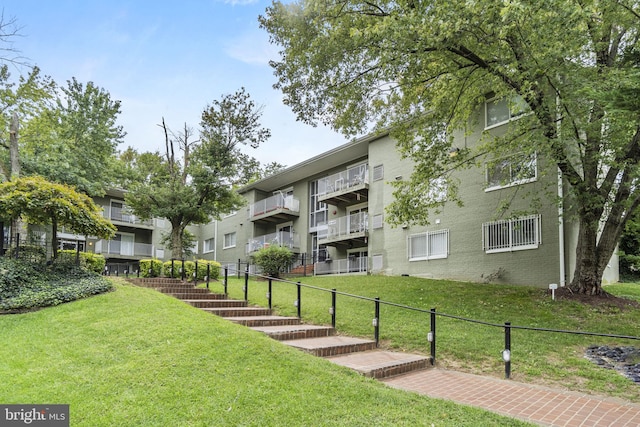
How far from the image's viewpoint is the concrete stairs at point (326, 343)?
21.8 ft

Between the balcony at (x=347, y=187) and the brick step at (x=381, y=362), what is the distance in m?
14.4

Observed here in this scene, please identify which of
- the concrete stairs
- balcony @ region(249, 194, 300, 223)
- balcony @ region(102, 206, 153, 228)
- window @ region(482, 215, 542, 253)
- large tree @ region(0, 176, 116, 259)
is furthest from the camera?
balcony @ region(102, 206, 153, 228)

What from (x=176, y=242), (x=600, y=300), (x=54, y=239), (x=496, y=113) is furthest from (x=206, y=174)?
(x=600, y=300)

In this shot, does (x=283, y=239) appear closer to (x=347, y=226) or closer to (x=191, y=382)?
(x=347, y=226)

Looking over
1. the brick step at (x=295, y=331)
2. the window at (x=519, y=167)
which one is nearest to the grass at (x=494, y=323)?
the brick step at (x=295, y=331)

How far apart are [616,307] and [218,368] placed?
1042cm

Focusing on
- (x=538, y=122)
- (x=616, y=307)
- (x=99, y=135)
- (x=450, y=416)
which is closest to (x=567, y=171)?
(x=538, y=122)

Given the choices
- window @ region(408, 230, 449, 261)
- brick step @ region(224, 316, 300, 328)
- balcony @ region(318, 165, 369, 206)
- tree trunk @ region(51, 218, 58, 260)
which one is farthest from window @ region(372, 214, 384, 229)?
tree trunk @ region(51, 218, 58, 260)

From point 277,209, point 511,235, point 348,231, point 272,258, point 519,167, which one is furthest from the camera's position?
point 277,209

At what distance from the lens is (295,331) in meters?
8.26

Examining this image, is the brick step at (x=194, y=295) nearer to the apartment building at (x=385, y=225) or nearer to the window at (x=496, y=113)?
the apartment building at (x=385, y=225)

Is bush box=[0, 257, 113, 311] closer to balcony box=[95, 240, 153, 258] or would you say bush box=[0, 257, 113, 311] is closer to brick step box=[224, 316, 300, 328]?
brick step box=[224, 316, 300, 328]

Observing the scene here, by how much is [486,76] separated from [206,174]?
14235mm

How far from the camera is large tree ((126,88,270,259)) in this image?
69.6 ft
